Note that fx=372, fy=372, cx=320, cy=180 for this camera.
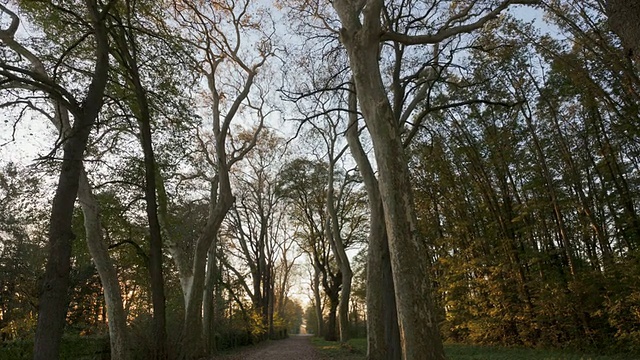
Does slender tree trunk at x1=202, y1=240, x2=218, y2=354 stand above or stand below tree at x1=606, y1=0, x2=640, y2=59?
below

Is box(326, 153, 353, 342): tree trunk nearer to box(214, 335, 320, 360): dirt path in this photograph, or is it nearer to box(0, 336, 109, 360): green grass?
box(214, 335, 320, 360): dirt path

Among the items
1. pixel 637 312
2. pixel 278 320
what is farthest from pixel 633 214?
pixel 278 320

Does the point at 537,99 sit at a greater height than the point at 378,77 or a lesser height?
greater

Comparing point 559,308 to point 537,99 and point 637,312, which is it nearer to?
point 637,312

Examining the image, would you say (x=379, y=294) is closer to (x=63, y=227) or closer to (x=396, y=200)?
(x=396, y=200)

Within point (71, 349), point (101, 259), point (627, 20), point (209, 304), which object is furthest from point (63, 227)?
point (209, 304)

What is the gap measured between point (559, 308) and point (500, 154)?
5042 mm

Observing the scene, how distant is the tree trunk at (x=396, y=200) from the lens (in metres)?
4.06

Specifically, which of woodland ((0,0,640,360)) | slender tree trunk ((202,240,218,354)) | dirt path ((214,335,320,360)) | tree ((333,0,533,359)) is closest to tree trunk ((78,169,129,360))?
woodland ((0,0,640,360))

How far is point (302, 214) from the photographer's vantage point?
2575 cm

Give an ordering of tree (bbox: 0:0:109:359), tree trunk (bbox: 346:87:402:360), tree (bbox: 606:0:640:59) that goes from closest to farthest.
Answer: tree (bbox: 606:0:640:59)
tree (bbox: 0:0:109:359)
tree trunk (bbox: 346:87:402:360)

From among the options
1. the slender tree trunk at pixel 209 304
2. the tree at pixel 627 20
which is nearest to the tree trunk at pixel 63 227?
the tree at pixel 627 20

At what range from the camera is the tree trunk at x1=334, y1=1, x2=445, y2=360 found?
4059 millimetres

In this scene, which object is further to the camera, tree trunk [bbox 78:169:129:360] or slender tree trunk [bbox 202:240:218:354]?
slender tree trunk [bbox 202:240:218:354]
